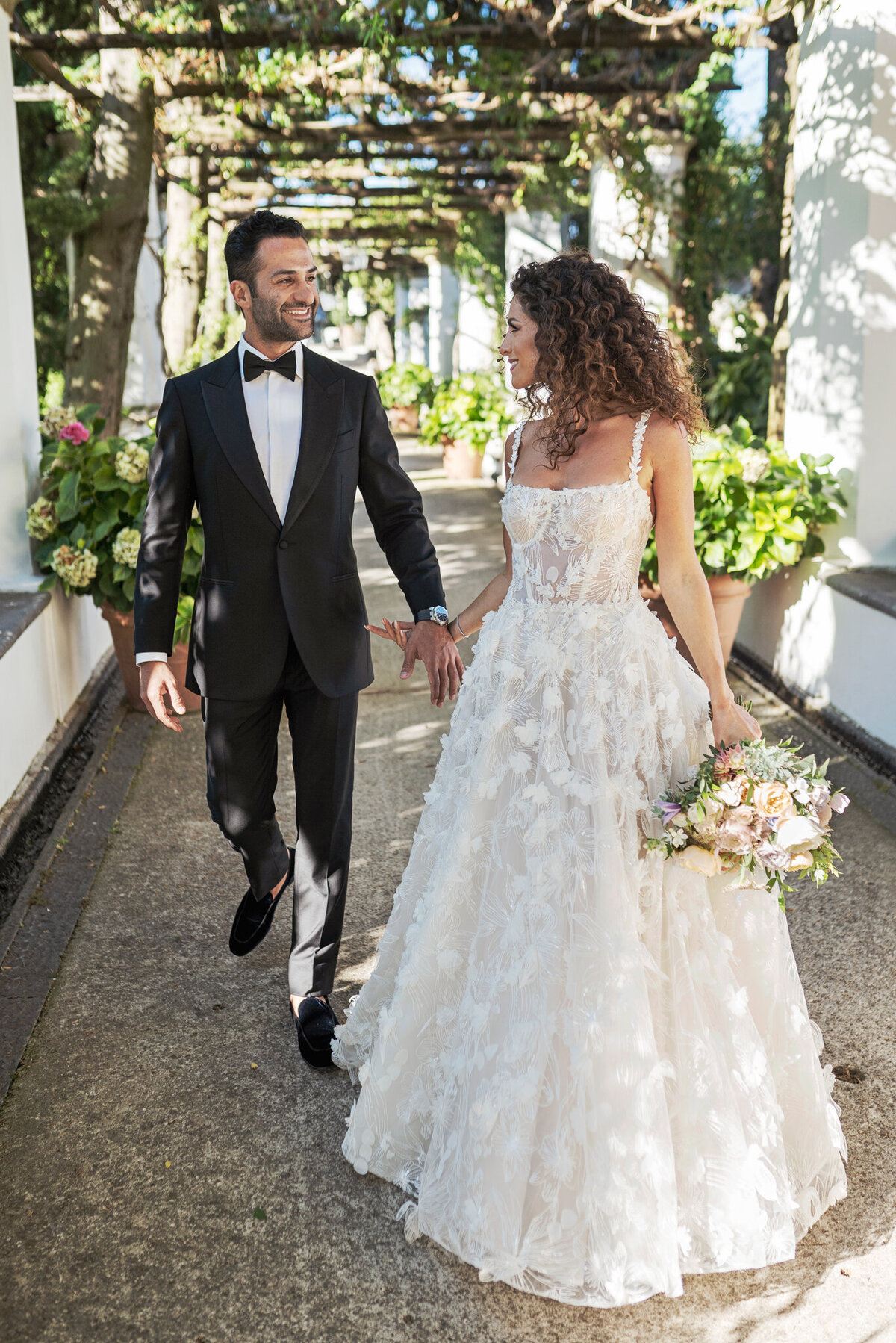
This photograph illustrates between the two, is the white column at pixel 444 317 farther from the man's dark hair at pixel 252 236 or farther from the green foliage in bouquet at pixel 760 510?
the man's dark hair at pixel 252 236

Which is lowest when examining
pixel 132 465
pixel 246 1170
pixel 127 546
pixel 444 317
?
pixel 246 1170

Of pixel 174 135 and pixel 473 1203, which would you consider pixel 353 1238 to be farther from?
pixel 174 135

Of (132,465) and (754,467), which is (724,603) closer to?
(754,467)

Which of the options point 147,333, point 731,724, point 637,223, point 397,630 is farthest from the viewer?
point 147,333

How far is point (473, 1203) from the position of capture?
7.34ft

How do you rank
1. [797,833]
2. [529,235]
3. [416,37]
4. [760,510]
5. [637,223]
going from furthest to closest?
1. [529,235]
2. [637,223]
3. [416,37]
4. [760,510]
5. [797,833]

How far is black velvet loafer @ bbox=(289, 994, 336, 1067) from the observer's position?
116 inches

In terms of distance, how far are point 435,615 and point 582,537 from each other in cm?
65

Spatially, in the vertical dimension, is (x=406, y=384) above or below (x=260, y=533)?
above

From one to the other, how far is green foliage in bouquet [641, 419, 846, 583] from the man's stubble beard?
3.20m

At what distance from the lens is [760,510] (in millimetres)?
5727

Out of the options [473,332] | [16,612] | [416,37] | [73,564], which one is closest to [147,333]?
[416,37]

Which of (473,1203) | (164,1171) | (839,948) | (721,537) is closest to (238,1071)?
(164,1171)

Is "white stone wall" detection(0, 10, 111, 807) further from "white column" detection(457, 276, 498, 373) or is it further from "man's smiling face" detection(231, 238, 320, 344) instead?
"white column" detection(457, 276, 498, 373)
